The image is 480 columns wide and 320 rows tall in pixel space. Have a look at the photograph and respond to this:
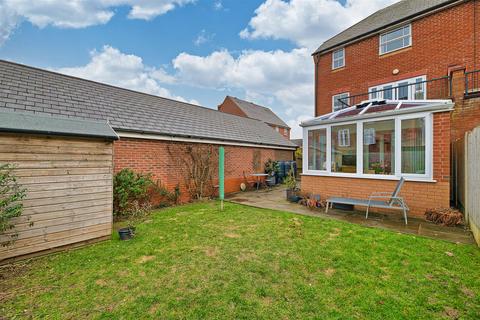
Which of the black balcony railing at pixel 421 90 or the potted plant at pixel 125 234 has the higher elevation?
the black balcony railing at pixel 421 90

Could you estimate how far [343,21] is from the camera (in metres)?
16.9

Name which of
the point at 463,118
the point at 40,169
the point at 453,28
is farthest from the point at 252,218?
the point at 453,28

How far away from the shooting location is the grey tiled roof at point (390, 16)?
38.9 feet

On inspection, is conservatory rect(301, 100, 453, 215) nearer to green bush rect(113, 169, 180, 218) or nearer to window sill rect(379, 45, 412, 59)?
green bush rect(113, 169, 180, 218)

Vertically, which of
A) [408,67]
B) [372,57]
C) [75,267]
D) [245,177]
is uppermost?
[372,57]

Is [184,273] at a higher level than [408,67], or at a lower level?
lower

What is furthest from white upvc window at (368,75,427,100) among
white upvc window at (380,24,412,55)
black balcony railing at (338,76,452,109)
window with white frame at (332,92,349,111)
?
window with white frame at (332,92,349,111)

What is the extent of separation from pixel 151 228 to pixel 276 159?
11.4m

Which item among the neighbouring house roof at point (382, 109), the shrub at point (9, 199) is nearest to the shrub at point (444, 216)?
the neighbouring house roof at point (382, 109)

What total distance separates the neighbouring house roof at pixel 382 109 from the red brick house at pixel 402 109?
0.03 meters

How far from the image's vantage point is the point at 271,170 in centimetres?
1435

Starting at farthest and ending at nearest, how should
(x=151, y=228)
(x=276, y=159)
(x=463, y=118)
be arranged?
(x=276, y=159)
(x=463, y=118)
(x=151, y=228)

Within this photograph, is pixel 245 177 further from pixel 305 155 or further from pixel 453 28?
pixel 453 28

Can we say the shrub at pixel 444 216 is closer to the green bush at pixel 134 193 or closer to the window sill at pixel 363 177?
the window sill at pixel 363 177
